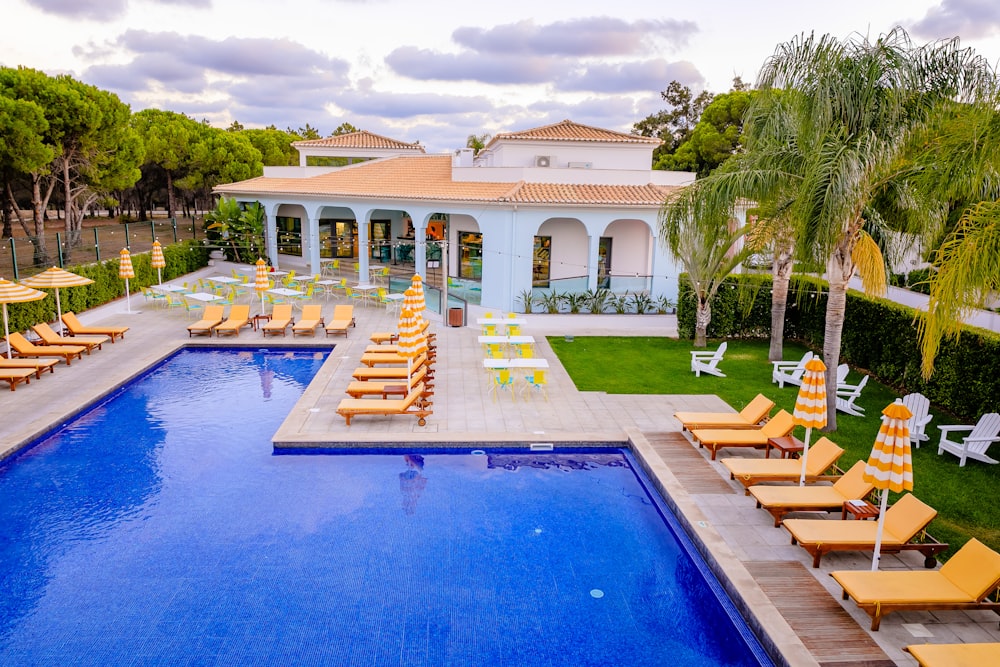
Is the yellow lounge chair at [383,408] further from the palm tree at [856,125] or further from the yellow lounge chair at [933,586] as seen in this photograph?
the yellow lounge chair at [933,586]

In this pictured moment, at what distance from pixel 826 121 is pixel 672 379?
7.15m

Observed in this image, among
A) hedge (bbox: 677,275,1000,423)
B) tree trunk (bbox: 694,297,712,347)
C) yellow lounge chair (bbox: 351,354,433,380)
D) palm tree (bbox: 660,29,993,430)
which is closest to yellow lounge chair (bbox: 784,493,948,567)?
hedge (bbox: 677,275,1000,423)

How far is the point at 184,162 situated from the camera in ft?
152

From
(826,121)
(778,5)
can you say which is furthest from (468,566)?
(778,5)

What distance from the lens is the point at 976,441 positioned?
10.7 meters

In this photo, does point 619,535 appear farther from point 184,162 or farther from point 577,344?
point 184,162

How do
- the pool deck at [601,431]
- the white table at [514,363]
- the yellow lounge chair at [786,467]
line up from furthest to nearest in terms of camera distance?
the white table at [514,363], the yellow lounge chair at [786,467], the pool deck at [601,431]

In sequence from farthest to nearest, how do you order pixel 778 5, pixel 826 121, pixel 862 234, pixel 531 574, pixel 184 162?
pixel 184 162, pixel 778 5, pixel 862 234, pixel 826 121, pixel 531 574

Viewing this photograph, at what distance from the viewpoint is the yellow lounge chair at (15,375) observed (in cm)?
1434

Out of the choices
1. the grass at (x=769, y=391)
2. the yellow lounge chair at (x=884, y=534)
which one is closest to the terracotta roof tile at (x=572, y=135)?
the grass at (x=769, y=391)

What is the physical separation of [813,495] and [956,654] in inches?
128

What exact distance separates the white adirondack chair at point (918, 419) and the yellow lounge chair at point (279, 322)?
52.6 feet

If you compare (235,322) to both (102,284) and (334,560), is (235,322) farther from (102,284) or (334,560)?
(334,560)

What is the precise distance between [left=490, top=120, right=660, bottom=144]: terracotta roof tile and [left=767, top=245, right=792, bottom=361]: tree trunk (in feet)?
34.4
